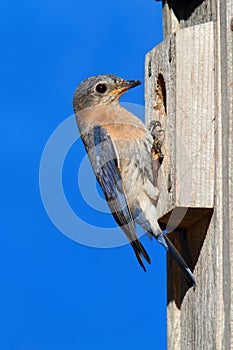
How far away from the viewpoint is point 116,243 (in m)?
5.14

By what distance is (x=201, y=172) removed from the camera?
4500 millimetres

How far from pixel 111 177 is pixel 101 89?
0.69 metres

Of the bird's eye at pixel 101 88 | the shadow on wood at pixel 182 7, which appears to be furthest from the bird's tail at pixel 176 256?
the shadow on wood at pixel 182 7

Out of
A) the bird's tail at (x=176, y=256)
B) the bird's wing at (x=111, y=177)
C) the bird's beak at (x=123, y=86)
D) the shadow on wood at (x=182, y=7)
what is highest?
the shadow on wood at (x=182, y=7)

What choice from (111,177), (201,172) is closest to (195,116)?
(201,172)

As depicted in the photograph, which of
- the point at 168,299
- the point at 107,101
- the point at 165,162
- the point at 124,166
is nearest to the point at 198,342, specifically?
the point at 168,299

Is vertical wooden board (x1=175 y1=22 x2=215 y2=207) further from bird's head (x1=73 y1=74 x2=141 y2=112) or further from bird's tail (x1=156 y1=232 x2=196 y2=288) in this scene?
bird's head (x1=73 y1=74 x2=141 y2=112)

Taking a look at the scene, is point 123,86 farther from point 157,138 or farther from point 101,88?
point 157,138

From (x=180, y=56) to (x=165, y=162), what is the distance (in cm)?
61

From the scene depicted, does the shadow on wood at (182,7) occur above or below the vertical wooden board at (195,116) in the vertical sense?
above

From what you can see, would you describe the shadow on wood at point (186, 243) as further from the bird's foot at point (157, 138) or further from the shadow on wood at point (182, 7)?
the shadow on wood at point (182, 7)

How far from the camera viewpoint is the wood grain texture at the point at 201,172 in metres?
4.32

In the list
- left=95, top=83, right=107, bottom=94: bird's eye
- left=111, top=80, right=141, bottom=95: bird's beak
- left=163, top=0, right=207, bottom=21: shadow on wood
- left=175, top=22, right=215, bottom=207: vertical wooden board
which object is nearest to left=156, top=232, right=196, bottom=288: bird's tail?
left=175, top=22, right=215, bottom=207: vertical wooden board

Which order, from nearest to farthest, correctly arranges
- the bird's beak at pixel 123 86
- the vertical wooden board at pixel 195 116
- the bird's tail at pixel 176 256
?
the vertical wooden board at pixel 195 116
the bird's tail at pixel 176 256
the bird's beak at pixel 123 86
